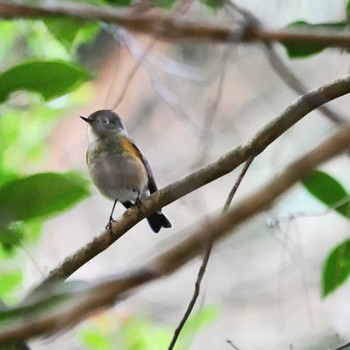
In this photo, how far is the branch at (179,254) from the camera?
28 cm

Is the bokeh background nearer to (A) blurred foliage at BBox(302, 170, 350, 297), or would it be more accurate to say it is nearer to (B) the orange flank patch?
(B) the orange flank patch

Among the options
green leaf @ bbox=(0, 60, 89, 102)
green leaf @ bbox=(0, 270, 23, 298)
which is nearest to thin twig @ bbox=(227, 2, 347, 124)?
green leaf @ bbox=(0, 60, 89, 102)

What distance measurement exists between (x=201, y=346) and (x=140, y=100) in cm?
137

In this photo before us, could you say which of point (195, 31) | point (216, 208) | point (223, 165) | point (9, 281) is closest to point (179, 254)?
point (195, 31)

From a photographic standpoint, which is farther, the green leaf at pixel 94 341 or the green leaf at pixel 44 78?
the green leaf at pixel 94 341

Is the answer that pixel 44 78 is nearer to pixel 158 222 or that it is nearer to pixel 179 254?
pixel 179 254

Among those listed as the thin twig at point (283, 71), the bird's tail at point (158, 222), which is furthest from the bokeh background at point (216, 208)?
the thin twig at point (283, 71)

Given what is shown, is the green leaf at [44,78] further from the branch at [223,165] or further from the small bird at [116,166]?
the small bird at [116,166]

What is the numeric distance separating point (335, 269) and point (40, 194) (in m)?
0.53

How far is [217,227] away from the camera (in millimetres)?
293

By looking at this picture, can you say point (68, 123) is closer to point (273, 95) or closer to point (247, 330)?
point (273, 95)

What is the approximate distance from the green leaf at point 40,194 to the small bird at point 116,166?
3.56 ft

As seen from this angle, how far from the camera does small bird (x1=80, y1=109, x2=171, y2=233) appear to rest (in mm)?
2016

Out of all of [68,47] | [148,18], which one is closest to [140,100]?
[68,47]
